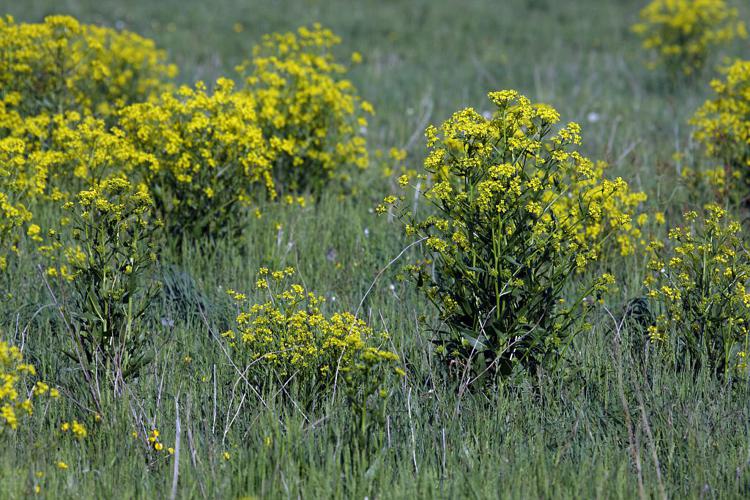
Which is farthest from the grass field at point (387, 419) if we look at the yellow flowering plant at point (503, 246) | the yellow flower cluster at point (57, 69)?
the yellow flower cluster at point (57, 69)

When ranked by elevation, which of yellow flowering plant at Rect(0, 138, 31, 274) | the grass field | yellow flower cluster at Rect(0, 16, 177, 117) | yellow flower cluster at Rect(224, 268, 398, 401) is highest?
yellow flower cluster at Rect(0, 16, 177, 117)

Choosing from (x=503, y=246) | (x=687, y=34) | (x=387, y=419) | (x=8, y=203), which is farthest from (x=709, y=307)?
(x=687, y=34)

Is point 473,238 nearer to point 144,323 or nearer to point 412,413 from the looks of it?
point 412,413

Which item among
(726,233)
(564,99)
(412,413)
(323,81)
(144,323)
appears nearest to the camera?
(412,413)

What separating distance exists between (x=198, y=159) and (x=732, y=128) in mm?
3710

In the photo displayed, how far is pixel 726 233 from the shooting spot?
3.91 m

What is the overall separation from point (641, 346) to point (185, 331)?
2148mm

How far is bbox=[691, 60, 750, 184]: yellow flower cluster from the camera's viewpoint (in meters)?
6.03

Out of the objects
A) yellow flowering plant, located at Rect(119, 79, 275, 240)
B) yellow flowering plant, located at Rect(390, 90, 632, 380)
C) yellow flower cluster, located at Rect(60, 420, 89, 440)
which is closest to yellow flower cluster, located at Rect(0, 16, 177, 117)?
yellow flowering plant, located at Rect(119, 79, 275, 240)

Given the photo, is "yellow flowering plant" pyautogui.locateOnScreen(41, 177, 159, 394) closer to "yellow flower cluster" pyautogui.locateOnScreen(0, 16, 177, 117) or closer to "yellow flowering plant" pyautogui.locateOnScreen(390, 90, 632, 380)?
"yellow flowering plant" pyautogui.locateOnScreen(390, 90, 632, 380)

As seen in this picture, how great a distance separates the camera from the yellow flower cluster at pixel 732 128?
19.8 ft

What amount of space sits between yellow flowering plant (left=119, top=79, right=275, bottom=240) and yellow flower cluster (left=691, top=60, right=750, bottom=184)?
3.08 metres

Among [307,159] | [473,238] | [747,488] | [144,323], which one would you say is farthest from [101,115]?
[747,488]

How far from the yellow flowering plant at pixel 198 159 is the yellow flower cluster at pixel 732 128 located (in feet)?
10.1
